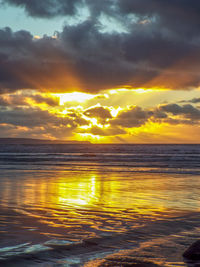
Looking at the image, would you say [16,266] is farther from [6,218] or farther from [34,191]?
[34,191]

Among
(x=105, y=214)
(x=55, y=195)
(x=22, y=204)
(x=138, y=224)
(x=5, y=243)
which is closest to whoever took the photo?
(x=5, y=243)

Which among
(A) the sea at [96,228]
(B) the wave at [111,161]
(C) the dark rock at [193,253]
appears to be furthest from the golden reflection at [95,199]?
(B) the wave at [111,161]

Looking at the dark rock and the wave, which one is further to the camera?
the wave

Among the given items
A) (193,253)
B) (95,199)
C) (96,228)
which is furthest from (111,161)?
(193,253)

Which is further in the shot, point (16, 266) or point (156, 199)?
point (156, 199)

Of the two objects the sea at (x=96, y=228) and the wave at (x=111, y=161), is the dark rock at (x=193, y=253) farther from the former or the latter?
the wave at (x=111, y=161)

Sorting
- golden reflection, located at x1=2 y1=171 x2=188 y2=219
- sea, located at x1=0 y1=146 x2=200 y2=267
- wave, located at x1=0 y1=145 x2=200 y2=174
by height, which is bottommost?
sea, located at x1=0 y1=146 x2=200 y2=267

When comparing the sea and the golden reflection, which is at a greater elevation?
the golden reflection

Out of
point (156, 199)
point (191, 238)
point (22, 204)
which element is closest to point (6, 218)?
point (22, 204)

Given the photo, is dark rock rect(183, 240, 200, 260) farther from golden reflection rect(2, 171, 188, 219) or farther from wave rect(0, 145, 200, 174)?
wave rect(0, 145, 200, 174)

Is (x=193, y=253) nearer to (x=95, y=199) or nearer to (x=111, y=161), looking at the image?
(x=95, y=199)

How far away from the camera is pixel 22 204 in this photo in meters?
11.8

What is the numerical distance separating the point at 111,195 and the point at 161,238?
6.61m

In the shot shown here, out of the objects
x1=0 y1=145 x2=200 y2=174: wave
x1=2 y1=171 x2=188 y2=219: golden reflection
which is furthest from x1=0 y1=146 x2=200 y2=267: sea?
x1=0 y1=145 x2=200 y2=174: wave
